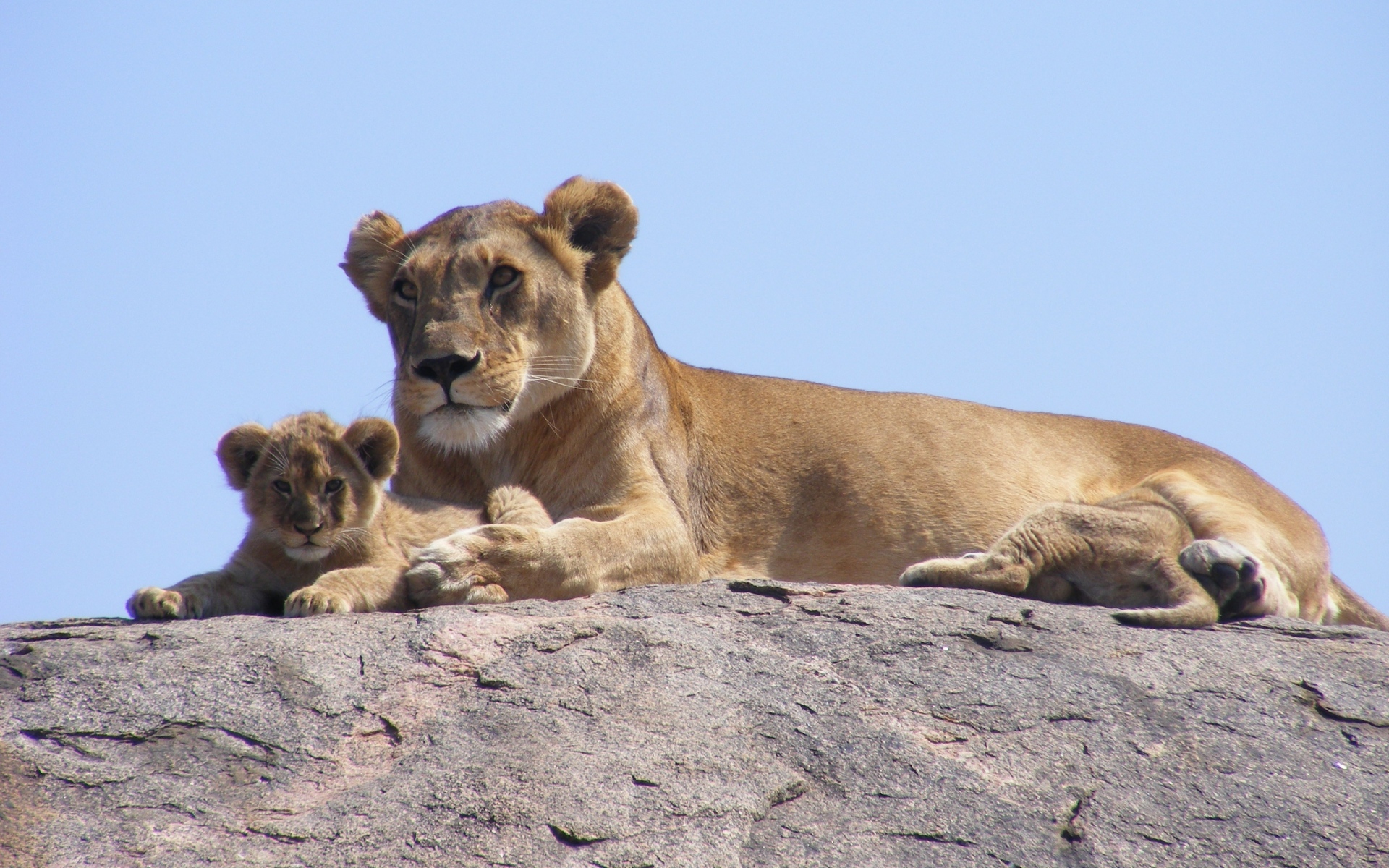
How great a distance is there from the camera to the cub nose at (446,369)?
574cm

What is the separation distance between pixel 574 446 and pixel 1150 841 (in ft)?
10.3

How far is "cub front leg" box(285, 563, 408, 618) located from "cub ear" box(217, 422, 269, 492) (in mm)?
543

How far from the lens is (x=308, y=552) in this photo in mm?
5172

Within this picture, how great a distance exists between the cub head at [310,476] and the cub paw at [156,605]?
442 mm

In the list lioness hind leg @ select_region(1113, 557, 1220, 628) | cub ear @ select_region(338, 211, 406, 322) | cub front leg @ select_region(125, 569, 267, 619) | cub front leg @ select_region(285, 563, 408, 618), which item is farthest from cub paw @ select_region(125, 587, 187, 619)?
lioness hind leg @ select_region(1113, 557, 1220, 628)

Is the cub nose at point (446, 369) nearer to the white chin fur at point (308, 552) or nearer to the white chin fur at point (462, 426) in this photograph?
the white chin fur at point (462, 426)

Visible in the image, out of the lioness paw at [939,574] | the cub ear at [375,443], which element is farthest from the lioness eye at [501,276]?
the lioness paw at [939,574]

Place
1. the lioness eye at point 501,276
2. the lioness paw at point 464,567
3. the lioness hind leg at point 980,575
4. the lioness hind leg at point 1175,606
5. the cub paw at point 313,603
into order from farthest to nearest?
1. the lioness eye at point 501,276
2. the lioness hind leg at point 980,575
3. the lioness hind leg at point 1175,606
4. the lioness paw at point 464,567
5. the cub paw at point 313,603

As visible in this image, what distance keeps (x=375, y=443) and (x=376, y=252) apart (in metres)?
1.52

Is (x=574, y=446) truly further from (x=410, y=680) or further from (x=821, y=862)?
(x=821, y=862)

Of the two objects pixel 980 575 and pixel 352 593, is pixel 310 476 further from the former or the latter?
pixel 980 575

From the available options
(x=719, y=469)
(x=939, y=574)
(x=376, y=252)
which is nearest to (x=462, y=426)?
(x=376, y=252)

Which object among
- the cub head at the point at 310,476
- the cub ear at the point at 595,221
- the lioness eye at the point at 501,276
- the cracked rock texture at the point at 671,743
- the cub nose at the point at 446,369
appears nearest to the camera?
the cracked rock texture at the point at 671,743

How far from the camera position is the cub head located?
512cm
